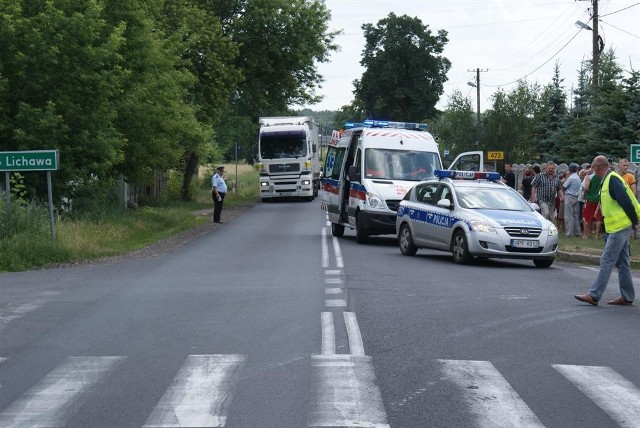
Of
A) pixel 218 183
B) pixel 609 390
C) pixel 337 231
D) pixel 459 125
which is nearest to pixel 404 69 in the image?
pixel 459 125

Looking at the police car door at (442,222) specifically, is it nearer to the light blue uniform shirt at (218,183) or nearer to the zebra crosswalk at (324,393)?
the zebra crosswalk at (324,393)

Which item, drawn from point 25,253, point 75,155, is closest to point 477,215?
point 25,253

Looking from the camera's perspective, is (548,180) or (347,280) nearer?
(347,280)

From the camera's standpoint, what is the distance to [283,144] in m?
48.3

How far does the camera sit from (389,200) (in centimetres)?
2373

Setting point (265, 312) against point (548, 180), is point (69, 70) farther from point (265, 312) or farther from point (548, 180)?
point (265, 312)

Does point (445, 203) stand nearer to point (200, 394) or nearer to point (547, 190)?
point (547, 190)

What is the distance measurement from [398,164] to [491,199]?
207 inches

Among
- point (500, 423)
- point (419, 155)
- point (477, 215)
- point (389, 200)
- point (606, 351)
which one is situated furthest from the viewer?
point (419, 155)

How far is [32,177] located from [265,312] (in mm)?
15663

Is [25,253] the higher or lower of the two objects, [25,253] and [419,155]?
the lower

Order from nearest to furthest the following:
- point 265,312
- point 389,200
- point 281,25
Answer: point 265,312
point 389,200
point 281,25

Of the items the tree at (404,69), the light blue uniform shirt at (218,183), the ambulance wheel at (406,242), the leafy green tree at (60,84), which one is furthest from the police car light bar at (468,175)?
the tree at (404,69)

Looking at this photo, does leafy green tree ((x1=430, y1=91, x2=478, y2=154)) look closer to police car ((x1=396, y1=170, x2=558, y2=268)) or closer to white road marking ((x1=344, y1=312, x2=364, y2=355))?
police car ((x1=396, y1=170, x2=558, y2=268))
